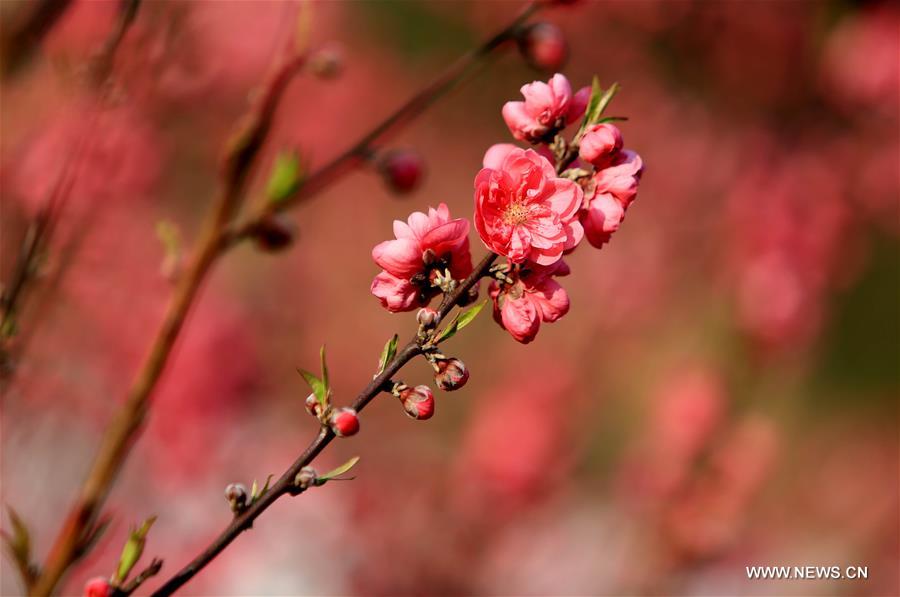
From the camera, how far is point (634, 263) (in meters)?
2.36

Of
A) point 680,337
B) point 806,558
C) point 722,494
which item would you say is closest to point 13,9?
point 722,494

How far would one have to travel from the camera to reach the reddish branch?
0.70 metres

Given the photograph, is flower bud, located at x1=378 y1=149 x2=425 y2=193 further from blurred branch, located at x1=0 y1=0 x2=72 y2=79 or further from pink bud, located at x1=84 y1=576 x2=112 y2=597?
pink bud, located at x1=84 y1=576 x2=112 y2=597

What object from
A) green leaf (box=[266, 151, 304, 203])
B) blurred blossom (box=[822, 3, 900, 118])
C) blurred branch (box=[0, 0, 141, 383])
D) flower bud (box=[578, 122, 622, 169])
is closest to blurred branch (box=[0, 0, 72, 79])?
blurred branch (box=[0, 0, 141, 383])

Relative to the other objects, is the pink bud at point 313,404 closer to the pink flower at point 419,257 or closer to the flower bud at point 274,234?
the pink flower at point 419,257

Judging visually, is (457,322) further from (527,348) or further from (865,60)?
(865,60)

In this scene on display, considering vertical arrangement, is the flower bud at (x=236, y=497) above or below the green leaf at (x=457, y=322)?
below

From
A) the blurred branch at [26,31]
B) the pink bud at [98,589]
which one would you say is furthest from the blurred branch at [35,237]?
the pink bud at [98,589]

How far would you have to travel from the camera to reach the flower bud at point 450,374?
53 cm

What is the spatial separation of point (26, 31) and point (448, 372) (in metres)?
0.51

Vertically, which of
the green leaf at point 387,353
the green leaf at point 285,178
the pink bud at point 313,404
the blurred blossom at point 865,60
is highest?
the blurred blossom at point 865,60

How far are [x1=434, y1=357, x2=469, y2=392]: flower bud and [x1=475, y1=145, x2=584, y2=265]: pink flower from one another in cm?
8

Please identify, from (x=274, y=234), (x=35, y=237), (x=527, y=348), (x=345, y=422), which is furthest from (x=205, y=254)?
(x=527, y=348)

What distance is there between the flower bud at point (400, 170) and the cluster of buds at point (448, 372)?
0.47 metres
